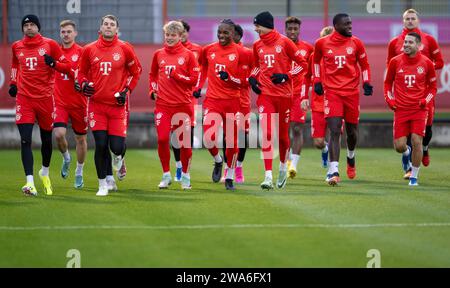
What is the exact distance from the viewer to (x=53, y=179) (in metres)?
18.0

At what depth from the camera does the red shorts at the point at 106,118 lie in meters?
15.2

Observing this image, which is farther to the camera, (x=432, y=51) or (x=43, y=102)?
(x=432, y=51)

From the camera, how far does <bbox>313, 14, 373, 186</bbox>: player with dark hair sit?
55.2ft

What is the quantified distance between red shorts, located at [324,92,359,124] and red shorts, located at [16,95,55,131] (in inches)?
164

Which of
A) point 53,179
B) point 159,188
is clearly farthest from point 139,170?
point 159,188

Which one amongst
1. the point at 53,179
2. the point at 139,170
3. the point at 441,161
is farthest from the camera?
the point at 441,161

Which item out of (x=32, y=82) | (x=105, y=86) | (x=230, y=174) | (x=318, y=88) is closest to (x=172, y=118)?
(x=230, y=174)

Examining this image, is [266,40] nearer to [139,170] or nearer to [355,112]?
[355,112]

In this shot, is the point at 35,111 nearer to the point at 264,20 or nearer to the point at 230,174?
the point at 230,174

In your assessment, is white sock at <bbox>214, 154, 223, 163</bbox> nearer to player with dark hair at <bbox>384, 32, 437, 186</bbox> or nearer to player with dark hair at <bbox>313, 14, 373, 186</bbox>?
player with dark hair at <bbox>313, 14, 373, 186</bbox>

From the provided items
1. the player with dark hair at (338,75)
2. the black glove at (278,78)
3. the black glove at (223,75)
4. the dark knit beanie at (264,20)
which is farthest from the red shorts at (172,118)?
the player with dark hair at (338,75)

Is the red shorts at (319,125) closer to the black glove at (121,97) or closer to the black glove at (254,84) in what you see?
→ the black glove at (254,84)
